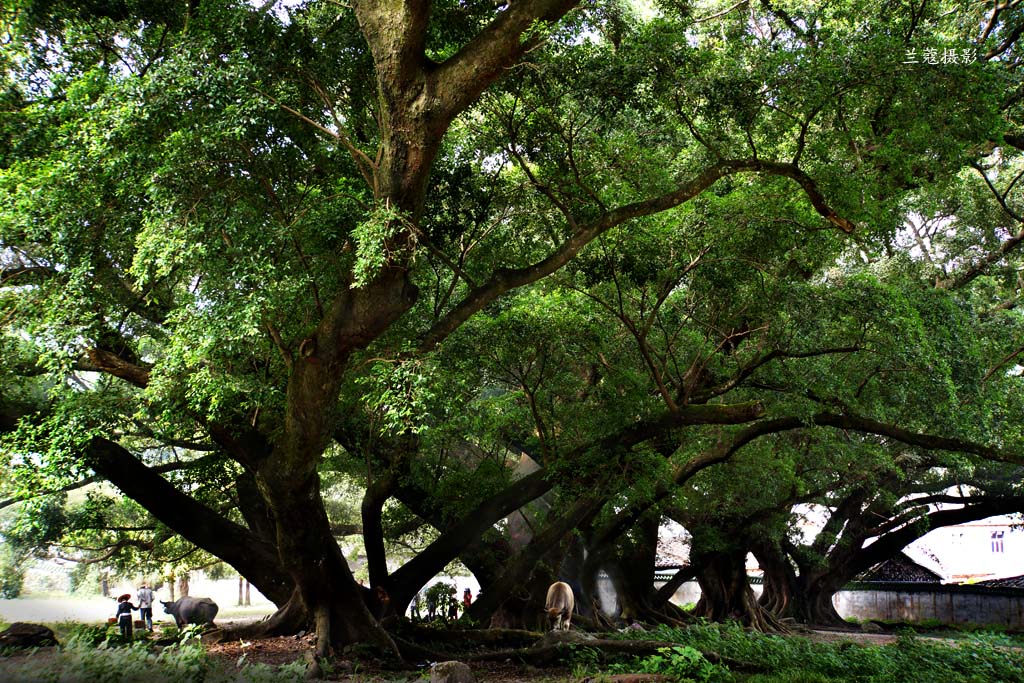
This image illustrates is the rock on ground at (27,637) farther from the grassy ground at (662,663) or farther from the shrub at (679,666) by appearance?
the shrub at (679,666)

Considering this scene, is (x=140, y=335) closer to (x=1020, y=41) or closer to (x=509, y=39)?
(x=509, y=39)

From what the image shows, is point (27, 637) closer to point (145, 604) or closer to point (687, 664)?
point (145, 604)

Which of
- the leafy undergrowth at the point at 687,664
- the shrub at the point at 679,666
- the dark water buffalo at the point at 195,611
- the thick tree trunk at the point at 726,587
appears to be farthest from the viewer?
the thick tree trunk at the point at 726,587

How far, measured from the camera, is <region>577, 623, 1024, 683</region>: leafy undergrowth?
26.5 feet

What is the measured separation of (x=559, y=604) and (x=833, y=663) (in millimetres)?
4114

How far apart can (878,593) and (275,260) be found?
22.8 meters

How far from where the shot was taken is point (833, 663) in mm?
8859

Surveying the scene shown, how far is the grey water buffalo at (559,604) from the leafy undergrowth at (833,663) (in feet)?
5.63

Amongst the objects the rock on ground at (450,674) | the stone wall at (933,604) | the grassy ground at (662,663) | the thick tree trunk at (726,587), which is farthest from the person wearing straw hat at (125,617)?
the stone wall at (933,604)

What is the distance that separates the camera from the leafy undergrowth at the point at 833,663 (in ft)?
26.5

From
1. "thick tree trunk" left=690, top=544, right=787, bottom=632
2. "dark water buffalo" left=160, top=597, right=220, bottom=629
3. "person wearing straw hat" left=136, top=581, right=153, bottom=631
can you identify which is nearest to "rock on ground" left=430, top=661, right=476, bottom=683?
"dark water buffalo" left=160, top=597, right=220, bottom=629

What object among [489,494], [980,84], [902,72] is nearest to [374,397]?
[489,494]

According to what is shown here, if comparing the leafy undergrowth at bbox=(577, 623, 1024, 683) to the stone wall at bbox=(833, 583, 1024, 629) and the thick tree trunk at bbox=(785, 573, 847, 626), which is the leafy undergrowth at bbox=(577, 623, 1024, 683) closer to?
the thick tree trunk at bbox=(785, 573, 847, 626)

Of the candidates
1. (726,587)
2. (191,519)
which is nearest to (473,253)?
(191,519)
